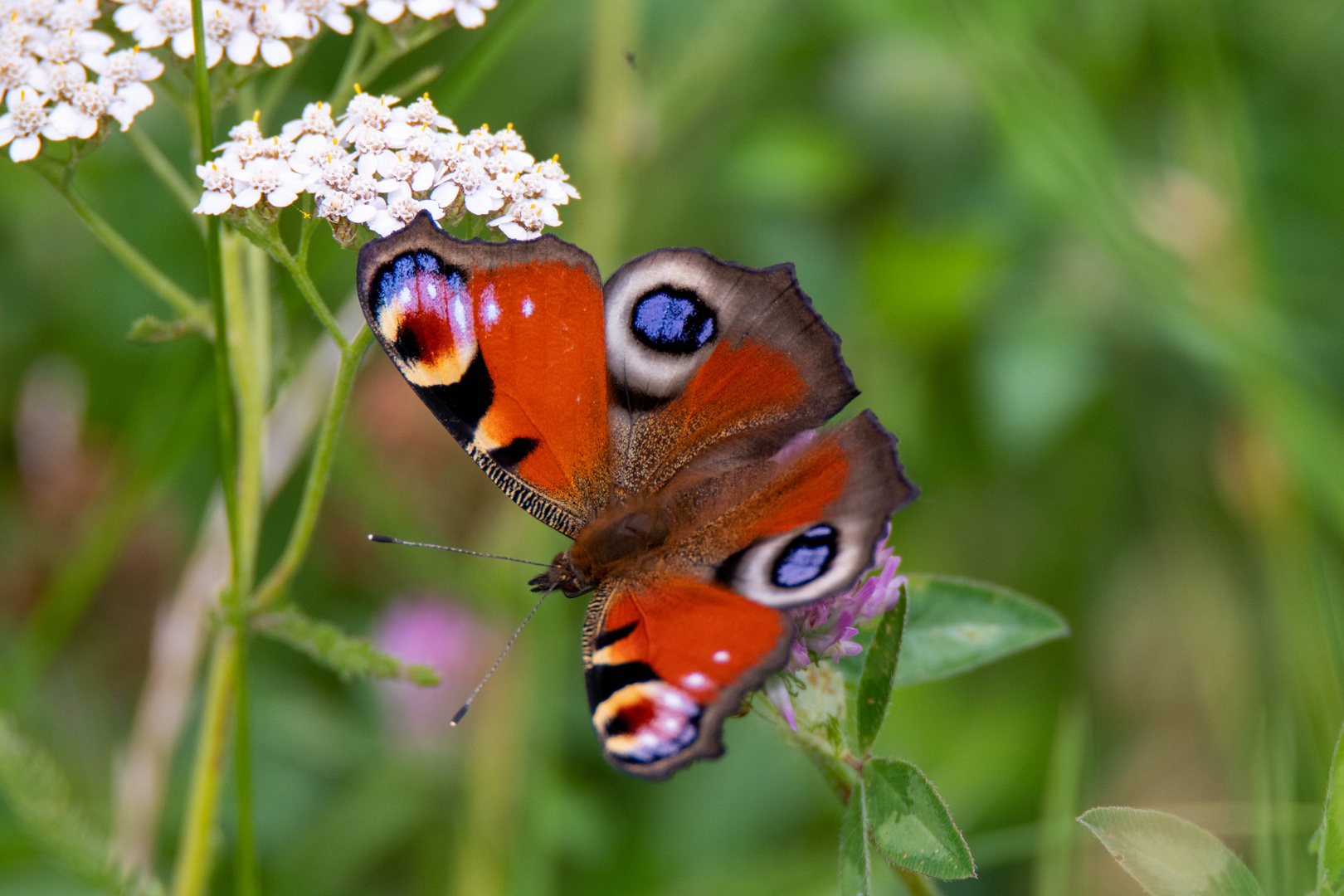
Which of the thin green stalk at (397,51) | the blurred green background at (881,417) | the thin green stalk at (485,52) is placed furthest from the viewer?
the blurred green background at (881,417)

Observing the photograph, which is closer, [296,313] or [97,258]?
[296,313]

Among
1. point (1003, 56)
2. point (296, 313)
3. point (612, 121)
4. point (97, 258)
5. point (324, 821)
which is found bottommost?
point (324, 821)

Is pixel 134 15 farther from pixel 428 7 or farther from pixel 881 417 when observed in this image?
pixel 881 417

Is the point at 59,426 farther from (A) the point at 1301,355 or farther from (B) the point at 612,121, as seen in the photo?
(A) the point at 1301,355

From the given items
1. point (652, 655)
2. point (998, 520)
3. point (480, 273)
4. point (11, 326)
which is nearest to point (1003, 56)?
point (998, 520)

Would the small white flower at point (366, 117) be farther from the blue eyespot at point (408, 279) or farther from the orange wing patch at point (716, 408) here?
the orange wing patch at point (716, 408)

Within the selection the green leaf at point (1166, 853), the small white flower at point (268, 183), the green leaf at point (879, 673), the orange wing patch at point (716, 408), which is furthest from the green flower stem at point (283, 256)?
the green leaf at point (1166, 853)
